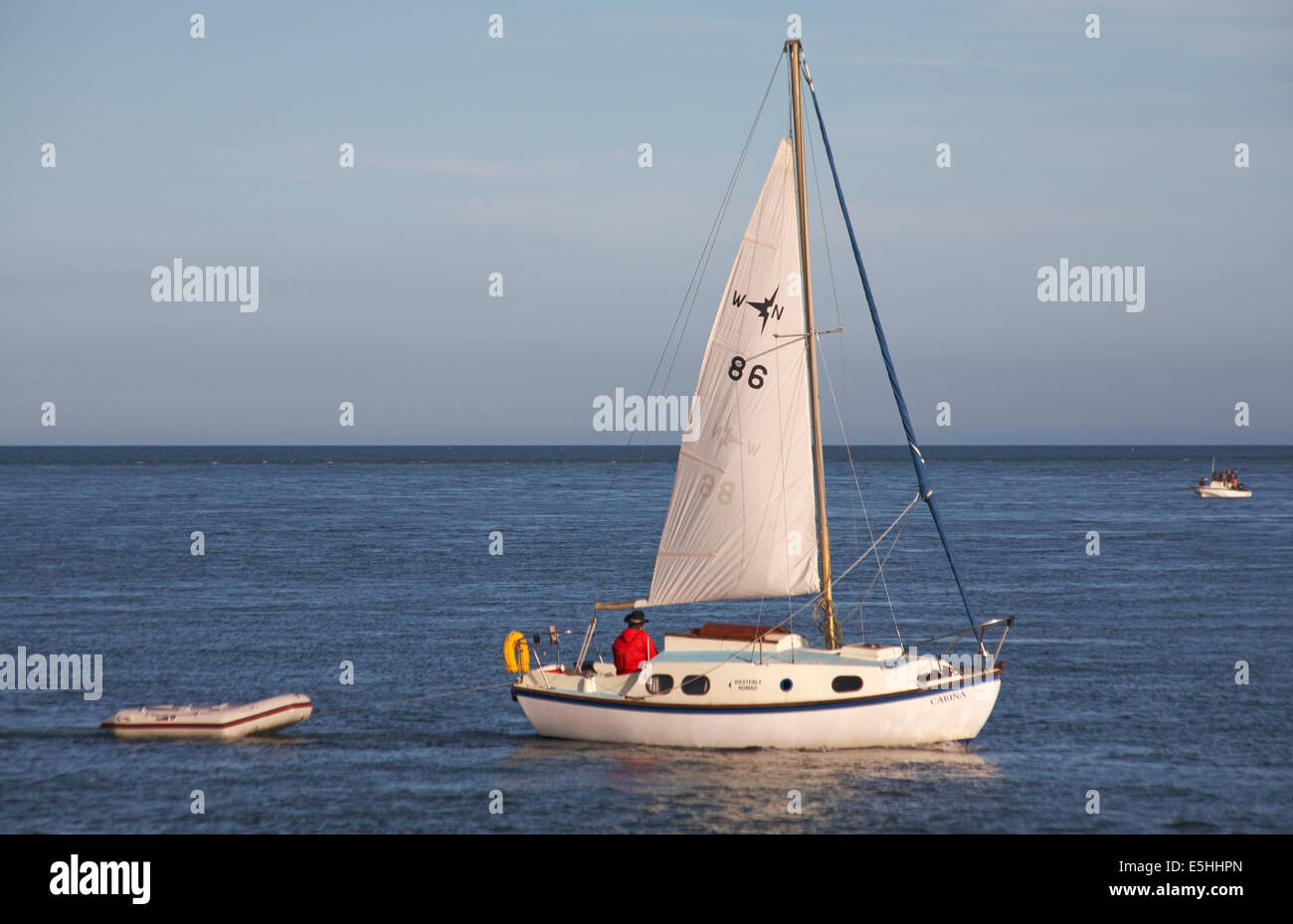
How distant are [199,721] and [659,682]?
10399 mm

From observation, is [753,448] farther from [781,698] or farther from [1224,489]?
[1224,489]

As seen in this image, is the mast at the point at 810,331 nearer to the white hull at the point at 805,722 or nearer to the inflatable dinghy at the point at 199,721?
the white hull at the point at 805,722

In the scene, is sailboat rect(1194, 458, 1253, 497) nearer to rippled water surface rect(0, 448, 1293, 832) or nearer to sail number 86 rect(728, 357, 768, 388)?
rippled water surface rect(0, 448, 1293, 832)

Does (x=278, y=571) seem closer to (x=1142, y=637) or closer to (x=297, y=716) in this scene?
(x=297, y=716)

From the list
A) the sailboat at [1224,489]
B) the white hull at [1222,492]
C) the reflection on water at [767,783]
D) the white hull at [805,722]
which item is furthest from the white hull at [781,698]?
the sailboat at [1224,489]

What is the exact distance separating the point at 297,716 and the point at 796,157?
16.6 m

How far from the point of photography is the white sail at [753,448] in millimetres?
26109

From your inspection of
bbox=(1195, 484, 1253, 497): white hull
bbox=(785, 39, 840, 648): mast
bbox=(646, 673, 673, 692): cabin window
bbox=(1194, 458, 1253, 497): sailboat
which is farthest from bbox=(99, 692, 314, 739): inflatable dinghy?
bbox=(1194, 458, 1253, 497): sailboat

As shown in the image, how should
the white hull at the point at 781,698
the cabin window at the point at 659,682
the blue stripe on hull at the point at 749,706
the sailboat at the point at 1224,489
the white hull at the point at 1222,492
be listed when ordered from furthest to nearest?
the sailboat at the point at 1224,489 → the white hull at the point at 1222,492 → the cabin window at the point at 659,682 → the white hull at the point at 781,698 → the blue stripe on hull at the point at 749,706

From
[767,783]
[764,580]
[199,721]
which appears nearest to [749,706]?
[767,783]

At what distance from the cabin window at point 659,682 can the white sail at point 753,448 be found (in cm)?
207

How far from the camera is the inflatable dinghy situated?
2741 centimetres

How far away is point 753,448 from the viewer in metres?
26.6
